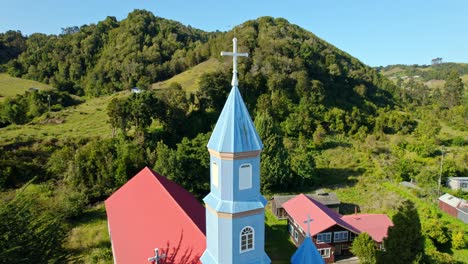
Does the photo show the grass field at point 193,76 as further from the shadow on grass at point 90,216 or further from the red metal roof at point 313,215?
the red metal roof at point 313,215

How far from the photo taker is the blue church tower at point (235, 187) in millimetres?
9781

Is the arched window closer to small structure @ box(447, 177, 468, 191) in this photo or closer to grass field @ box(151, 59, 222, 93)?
small structure @ box(447, 177, 468, 191)

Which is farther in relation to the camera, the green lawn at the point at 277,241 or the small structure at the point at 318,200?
the small structure at the point at 318,200

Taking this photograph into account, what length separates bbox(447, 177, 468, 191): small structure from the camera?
32875 mm

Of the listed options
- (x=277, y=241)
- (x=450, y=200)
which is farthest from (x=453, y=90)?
(x=277, y=241)

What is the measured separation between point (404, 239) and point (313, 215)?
25.2 ft

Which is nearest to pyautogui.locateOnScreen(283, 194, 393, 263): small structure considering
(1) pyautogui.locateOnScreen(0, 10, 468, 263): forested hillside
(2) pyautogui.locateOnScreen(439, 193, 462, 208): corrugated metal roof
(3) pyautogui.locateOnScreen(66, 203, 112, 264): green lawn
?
(1) pyautogui.locateOnScreen(0, 10, 468, 263): forested hillside

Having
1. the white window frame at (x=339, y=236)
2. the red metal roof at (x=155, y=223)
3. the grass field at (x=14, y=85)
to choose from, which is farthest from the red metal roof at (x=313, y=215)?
the grass field at (x=14, y=85)

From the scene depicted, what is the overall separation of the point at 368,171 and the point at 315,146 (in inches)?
301

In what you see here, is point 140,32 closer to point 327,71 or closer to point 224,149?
point 327,71

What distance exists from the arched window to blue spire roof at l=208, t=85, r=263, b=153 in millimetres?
2680

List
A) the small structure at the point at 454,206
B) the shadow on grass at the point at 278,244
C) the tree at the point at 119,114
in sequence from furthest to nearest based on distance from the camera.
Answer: the tree at the point at 119,114 < the small structure at the point at 454,206 < the shadow on grass at the point at 278,244

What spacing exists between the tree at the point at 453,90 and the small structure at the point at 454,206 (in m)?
59.6

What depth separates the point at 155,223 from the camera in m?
14.6
